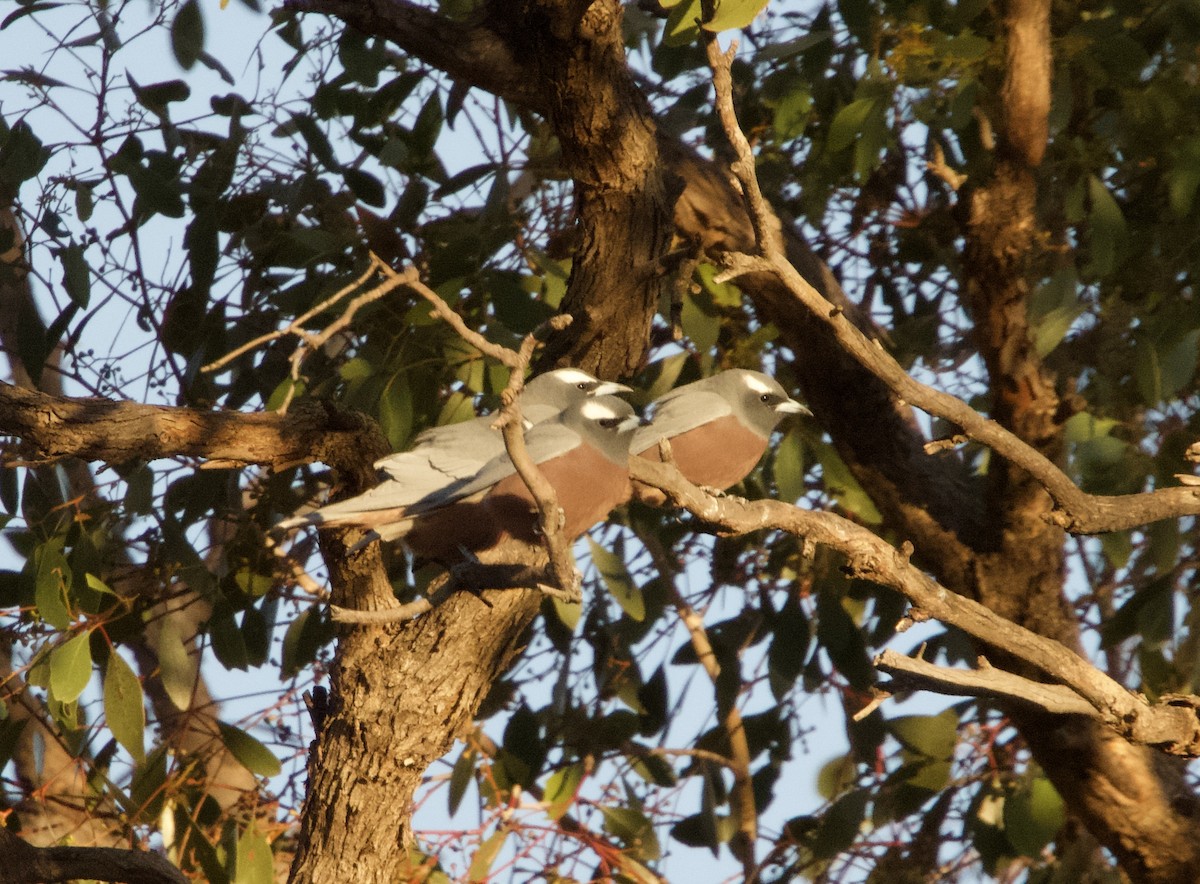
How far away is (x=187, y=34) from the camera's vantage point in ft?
10.1

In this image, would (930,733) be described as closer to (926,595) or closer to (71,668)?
(926,595)

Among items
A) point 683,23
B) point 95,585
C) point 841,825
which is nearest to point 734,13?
point 683,23

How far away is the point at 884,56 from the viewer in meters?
2.96

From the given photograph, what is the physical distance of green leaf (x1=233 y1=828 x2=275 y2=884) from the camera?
273cm

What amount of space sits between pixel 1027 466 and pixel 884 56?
1.17 m

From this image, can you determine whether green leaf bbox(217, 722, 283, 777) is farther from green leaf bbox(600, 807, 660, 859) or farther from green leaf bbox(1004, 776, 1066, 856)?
green leaf bbox(1004, 776, 1066, 856)

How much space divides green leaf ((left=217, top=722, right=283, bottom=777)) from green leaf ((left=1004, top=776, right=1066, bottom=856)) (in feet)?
5.42

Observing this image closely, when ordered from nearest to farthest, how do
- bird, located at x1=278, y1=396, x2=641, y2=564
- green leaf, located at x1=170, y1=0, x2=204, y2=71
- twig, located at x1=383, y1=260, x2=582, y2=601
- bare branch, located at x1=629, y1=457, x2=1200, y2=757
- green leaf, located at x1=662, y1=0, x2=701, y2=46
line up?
twig, located at x1=383, y1=260, x2=582, y2=601 < bare branch, located at x1=629, y1=457, x2=1200, y2=757 < bird, located at x1=278, y1=396, x2=641, y2=564 < green leaf, located at x1=662, y1=0, x2=701, y2=46 < green leaf, located at x1=170, y1=0, x2=204, y2=71

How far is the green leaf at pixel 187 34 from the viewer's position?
3.07 m

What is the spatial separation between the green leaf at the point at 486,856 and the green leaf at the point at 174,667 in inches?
28.9

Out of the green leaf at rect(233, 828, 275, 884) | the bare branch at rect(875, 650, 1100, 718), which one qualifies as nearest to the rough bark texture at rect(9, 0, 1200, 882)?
the green leaf at rect(233, 828, 275, 884)

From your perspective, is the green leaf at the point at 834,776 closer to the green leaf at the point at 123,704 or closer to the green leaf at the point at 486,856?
the green leaf at the point at 486,856

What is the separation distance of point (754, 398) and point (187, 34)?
4.97 feet

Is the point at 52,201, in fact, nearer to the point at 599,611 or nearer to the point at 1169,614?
the point at 599,611
